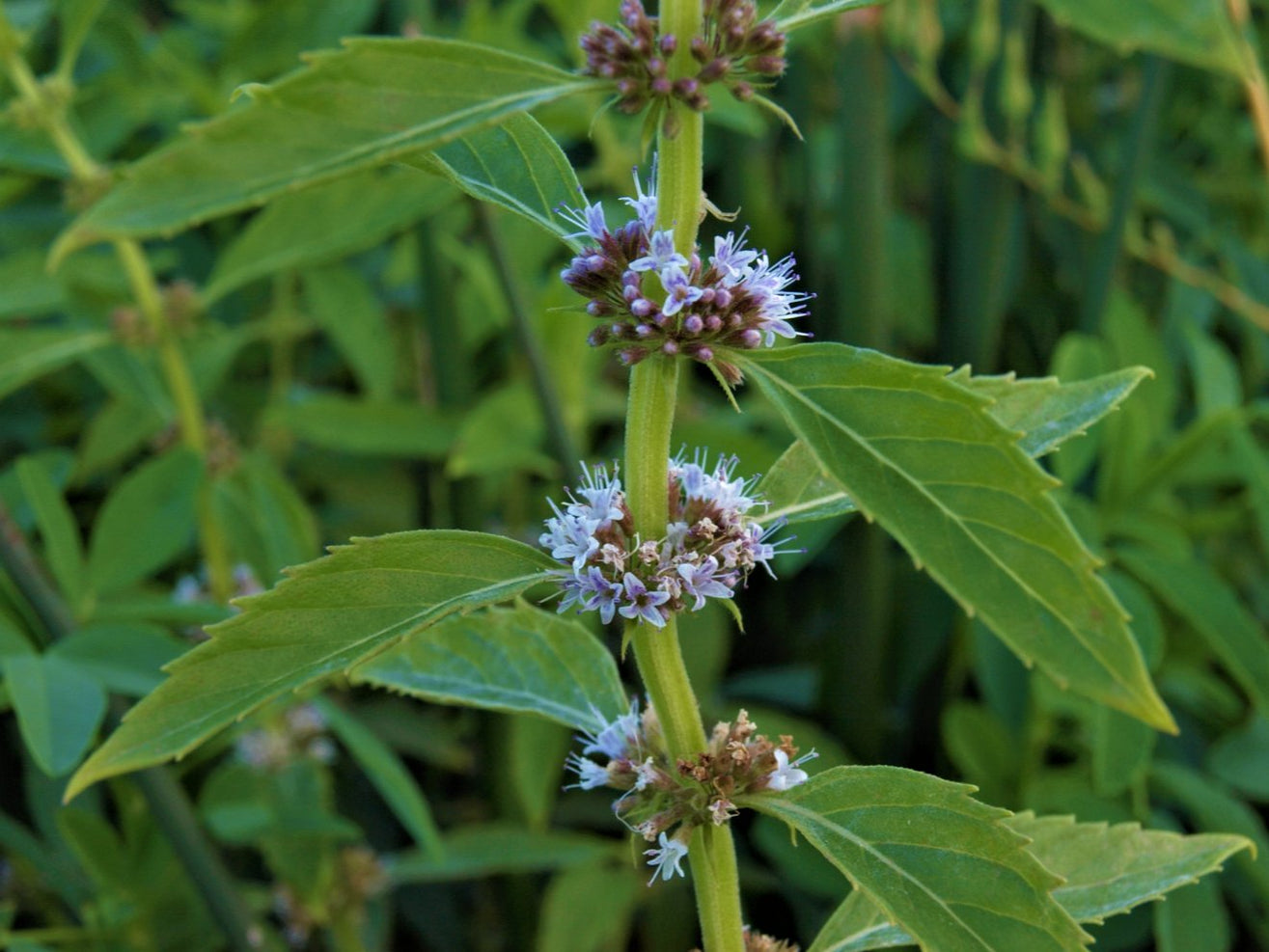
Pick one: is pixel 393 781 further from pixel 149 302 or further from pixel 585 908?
pixel 149 302

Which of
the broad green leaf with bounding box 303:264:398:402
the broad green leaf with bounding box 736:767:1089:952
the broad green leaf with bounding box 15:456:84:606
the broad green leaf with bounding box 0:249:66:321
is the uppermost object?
the broad green leaf with bounding box 303:264:398:402

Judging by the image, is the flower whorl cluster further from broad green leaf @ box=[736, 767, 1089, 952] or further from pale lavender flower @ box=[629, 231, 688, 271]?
broad green leaf @ box=[736, 767, 1089, 952]

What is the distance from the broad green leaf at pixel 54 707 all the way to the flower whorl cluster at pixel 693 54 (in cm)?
59

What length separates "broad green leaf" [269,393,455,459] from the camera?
146 cm

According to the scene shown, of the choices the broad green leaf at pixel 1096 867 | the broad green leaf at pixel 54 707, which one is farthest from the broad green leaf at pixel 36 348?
the broad green leaf at pixel 1096 867

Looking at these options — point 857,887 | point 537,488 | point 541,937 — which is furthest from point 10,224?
point 857,887

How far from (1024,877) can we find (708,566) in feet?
0.64

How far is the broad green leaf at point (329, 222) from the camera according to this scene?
1.21 m

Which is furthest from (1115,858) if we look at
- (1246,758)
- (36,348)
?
(36,348)

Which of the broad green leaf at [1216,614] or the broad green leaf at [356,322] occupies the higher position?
the broad green leaf at [356,322]

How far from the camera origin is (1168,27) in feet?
3.76

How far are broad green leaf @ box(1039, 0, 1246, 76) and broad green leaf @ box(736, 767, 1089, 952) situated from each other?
2.51 ft

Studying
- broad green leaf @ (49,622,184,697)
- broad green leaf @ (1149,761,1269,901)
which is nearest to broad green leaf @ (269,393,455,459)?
broad green leaf @ (49,622,184,697)

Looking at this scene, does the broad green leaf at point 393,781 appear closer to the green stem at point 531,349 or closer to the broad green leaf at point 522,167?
the green stem at point 531,349
